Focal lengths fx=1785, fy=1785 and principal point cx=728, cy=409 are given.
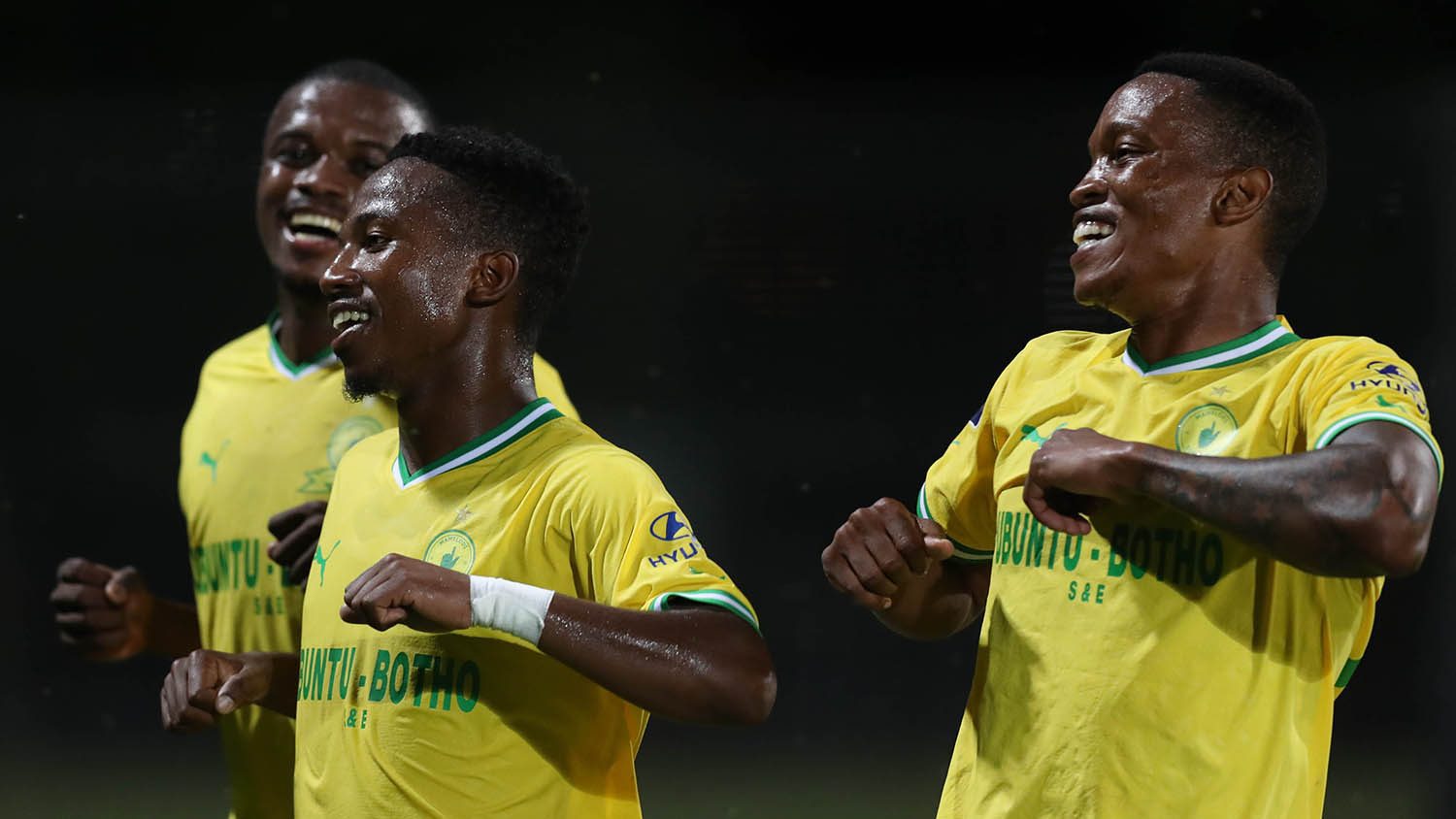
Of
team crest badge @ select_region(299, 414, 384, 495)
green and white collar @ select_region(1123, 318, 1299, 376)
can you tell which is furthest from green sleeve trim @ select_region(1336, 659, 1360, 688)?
team crest badge @ select_region(299, 414, 384, 495)

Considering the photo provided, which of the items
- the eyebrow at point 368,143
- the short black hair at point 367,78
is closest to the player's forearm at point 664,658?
the eyebrow at point 368,143

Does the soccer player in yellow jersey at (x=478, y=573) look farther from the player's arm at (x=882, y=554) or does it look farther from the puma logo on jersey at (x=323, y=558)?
the player's arm at (x=882, y=554)

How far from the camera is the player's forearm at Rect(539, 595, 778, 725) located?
6.23ft

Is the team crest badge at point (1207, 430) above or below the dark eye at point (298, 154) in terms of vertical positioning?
above

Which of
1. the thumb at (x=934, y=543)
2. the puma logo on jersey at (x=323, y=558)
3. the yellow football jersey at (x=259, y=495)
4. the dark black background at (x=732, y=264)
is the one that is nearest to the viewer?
the thumb at (x=934, y=543)

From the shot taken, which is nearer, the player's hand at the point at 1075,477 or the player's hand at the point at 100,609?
the player's hand at the point at 1075,477

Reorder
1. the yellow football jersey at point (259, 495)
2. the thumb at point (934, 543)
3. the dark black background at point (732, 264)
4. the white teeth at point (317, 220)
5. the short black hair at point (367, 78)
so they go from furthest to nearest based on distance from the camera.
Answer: the dark black background at point (732, 264), the short black hair at point (367, 78), the white teeth at point (317, 220), the yellow football jersey at point (259, 495), the thumb at point (934, 543)

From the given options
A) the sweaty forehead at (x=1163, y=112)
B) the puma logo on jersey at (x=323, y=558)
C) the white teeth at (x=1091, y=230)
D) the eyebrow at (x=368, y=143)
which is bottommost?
the puma logo on jersey at (x=323, y=558)

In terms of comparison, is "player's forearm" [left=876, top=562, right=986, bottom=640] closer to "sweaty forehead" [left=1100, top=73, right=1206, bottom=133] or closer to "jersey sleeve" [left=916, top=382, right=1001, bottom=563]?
"jersey sleeve" [left=916, top=382, right=1001, bottom=563]

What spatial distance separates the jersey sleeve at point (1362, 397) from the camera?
70.8 inches

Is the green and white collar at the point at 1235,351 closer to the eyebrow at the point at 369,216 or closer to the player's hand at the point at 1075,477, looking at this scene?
the player's hand at the point at 1075,477

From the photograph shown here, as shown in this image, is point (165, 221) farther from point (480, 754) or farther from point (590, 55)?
point (480, 754)

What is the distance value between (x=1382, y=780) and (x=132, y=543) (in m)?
3.43

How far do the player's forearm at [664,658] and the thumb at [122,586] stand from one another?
49.5 inches
